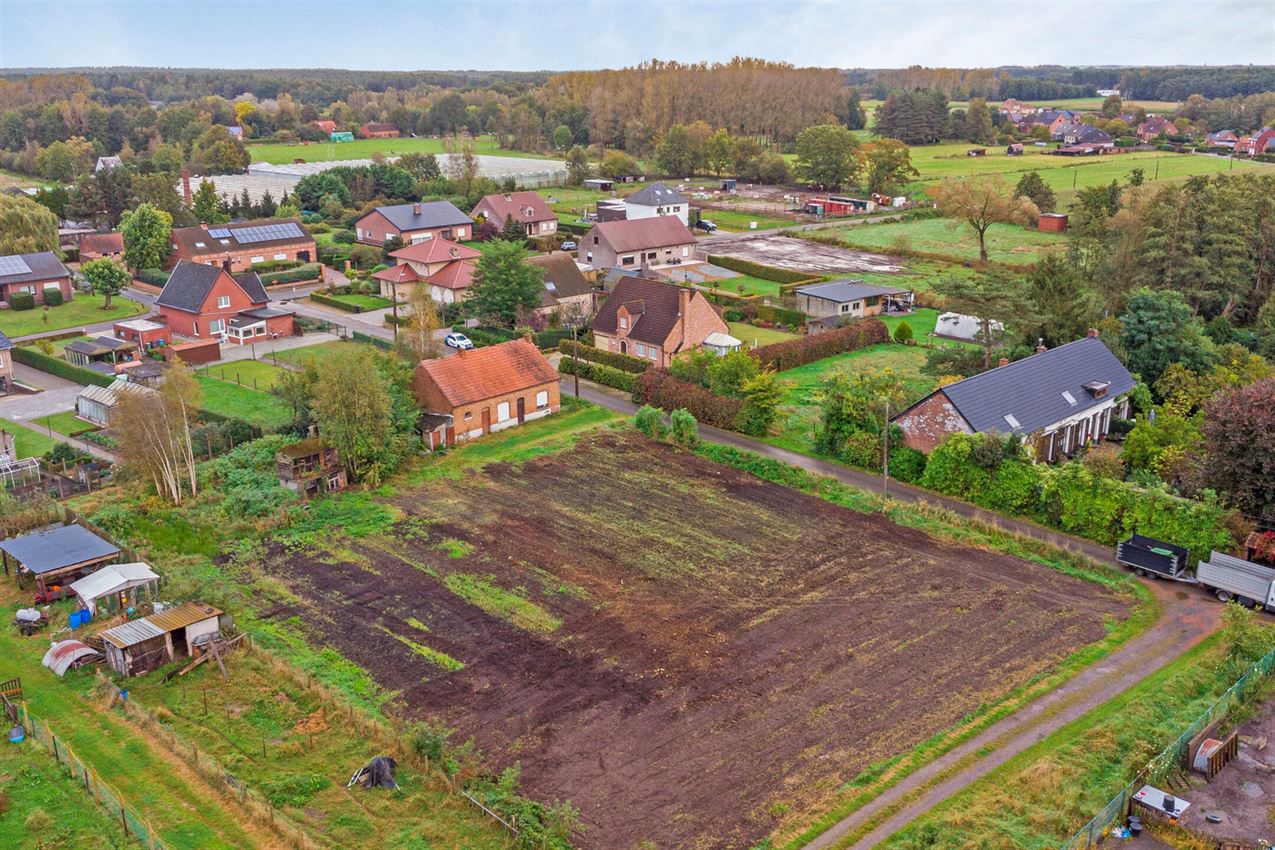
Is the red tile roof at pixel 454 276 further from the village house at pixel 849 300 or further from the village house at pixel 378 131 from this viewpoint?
the village house at pixel 378 131

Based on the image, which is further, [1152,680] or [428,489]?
[428,489]

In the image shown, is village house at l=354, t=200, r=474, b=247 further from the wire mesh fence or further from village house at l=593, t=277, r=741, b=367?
the wire mesh fence

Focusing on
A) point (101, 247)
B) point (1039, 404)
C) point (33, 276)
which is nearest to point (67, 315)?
point (33, 276)

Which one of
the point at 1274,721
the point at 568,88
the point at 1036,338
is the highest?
the point at 568,88

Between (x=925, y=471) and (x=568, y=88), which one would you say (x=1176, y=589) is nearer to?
(x=925, y=471)

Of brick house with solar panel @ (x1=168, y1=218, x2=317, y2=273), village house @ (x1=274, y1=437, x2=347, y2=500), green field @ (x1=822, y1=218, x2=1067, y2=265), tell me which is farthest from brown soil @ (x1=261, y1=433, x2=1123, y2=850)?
green field @ (x1=822, y1=218, x2=1067, y2=265)

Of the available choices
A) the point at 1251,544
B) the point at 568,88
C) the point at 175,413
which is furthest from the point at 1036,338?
the point at 568,88
